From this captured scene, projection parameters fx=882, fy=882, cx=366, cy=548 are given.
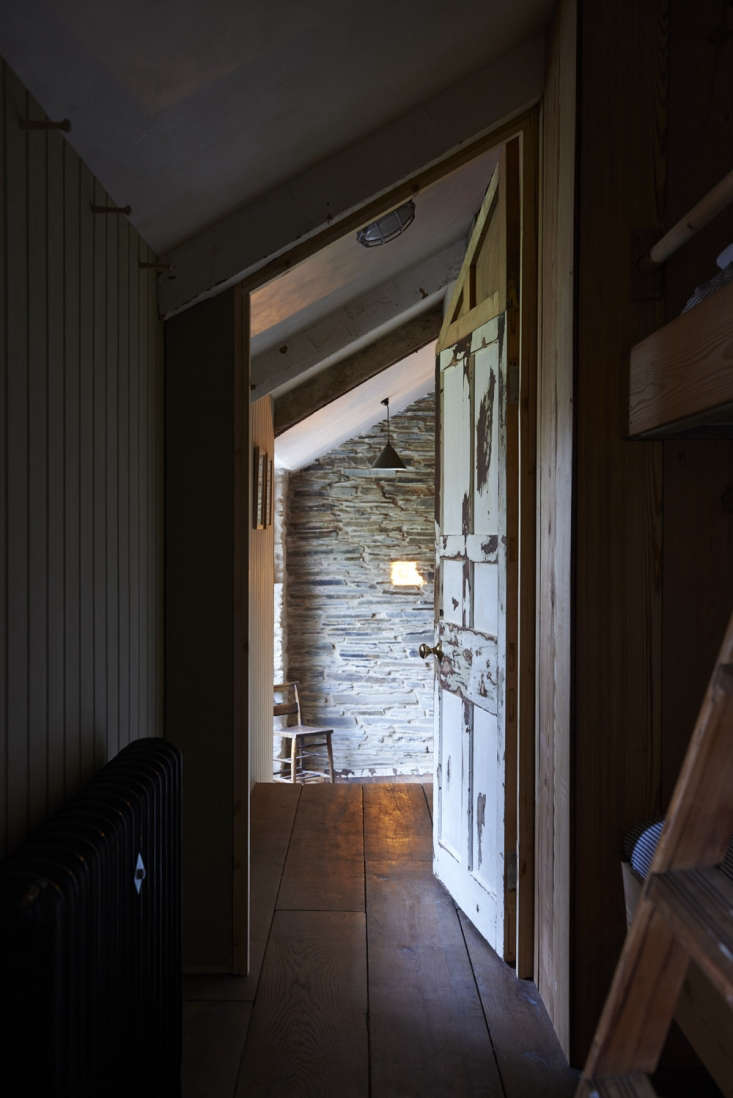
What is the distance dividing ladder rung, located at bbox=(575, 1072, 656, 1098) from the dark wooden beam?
484 centimetres

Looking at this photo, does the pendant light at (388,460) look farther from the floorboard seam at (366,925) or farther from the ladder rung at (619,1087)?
the ladder rung at (619,1087)

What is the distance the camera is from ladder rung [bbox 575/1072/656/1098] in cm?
113

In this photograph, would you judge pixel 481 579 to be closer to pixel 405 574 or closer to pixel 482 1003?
pixel 482 1003

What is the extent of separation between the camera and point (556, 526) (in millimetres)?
2508

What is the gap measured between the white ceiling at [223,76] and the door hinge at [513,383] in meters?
0.89

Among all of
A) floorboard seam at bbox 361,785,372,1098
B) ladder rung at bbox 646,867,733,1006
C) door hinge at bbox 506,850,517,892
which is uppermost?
ladder rung at bbox 646,867,733,1006

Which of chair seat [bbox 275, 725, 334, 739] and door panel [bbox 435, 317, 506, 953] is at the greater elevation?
door panel [bbox 435, 317, 506, 953]

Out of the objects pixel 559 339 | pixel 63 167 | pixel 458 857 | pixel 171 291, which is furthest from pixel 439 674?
pixel 63 167

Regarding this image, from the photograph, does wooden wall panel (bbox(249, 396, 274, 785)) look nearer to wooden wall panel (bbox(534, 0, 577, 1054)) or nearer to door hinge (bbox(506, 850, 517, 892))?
door hinge (bbox(506, 850, 517, 892))

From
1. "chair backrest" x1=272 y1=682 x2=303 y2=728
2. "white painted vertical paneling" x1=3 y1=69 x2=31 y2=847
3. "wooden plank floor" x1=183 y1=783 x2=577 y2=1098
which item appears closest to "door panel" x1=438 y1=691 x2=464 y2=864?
"wooden plank floor" x1=183 y1=783 x2=577 y2=1098

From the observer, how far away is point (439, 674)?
3.74 meters

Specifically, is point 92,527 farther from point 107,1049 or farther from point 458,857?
point 458,857

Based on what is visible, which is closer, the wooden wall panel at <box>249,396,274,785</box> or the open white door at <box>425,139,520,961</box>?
the open white door at <box>425,139,520,961</box>

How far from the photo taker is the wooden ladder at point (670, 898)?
1.10 metres
